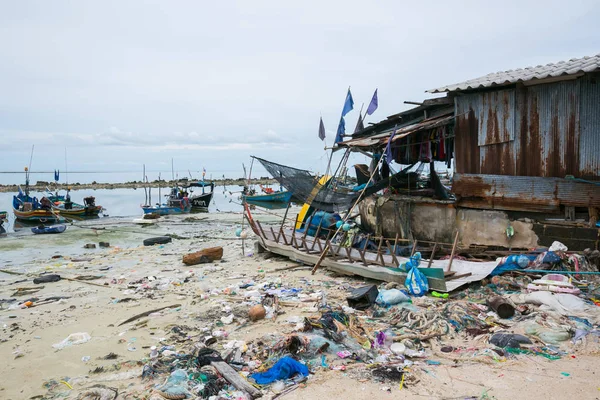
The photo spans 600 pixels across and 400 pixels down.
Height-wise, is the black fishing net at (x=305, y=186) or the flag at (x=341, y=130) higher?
the flag at (x=341, y=130)

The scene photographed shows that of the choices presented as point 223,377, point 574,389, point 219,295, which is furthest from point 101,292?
point 574,389

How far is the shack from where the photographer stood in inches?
278

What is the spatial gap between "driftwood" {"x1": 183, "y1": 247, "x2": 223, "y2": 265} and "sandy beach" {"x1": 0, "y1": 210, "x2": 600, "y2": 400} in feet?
1.19

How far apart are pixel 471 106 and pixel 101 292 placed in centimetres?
892

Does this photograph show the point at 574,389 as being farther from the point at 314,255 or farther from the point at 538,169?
the point at 314,255

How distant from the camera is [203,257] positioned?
37.4ft

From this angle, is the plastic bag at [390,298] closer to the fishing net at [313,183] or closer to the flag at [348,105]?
the fishing net at [313,183]

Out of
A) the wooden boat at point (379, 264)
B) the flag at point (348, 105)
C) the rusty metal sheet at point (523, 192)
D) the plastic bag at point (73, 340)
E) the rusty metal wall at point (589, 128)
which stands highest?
the flag at point (348, 105)

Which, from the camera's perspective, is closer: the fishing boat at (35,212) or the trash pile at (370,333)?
the trash pile at (370,333)

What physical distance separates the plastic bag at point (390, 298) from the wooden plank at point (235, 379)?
2.71 meters

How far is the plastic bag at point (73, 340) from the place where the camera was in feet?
18.5

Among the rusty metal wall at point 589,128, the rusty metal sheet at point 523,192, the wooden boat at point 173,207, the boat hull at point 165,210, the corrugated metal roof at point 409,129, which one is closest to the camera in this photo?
the rusty metal wall at point 589,128

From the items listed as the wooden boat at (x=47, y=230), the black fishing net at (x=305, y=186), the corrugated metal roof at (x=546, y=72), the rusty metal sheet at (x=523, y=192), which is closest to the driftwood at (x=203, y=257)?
the black fishing net at (x=305, y=186)

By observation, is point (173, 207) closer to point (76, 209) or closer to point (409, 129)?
point (76, 209)
